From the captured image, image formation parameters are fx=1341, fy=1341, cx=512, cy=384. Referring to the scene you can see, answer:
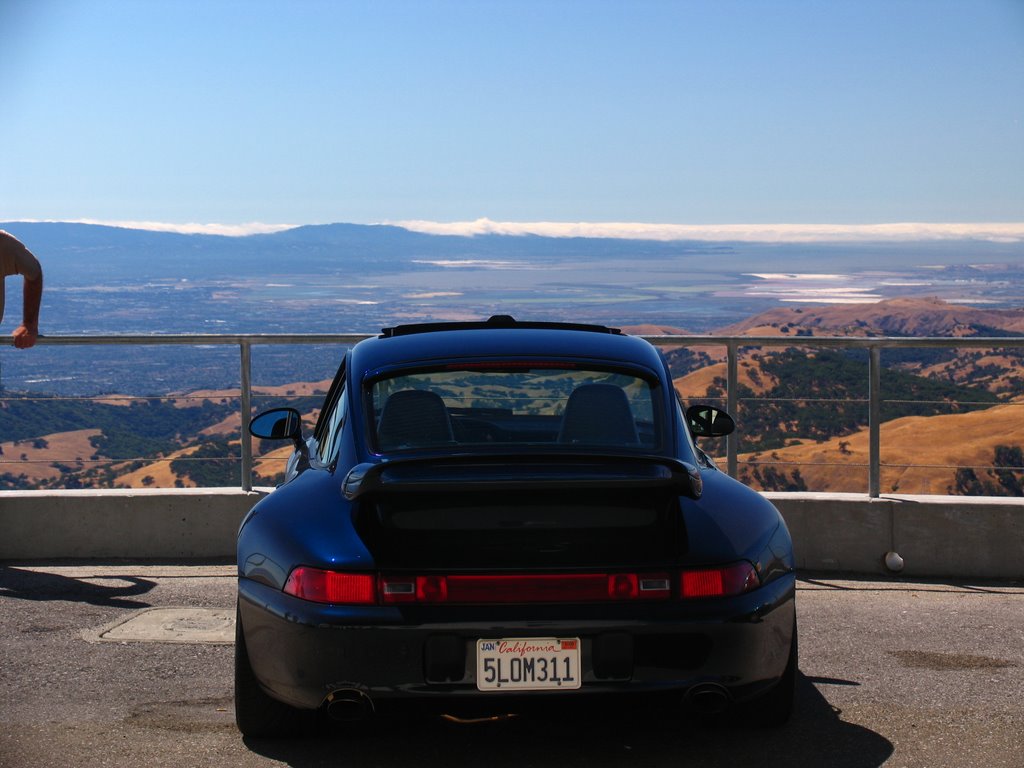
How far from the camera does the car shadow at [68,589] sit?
7828mm

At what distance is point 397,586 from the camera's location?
416 centimetres

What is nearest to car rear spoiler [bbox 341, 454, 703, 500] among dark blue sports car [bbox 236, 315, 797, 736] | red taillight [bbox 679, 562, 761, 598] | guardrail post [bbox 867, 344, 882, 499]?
dark blue sports car [bbox 236, 315, 797, 736]

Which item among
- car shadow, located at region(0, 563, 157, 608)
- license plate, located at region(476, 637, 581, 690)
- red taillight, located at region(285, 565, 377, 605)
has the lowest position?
car shadow, located at region(0, 563, 157, 608)

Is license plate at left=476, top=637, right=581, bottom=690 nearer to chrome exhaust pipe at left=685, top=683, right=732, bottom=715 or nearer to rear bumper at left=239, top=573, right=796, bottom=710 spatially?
rear bumper at left=239, top=573, right=796, bottom=710

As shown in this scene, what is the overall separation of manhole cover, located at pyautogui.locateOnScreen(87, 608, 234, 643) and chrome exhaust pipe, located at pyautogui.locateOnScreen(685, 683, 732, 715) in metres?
3.12

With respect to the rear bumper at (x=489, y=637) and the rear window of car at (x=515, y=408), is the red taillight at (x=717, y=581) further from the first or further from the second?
the rear window of car at (x=515, y=408)

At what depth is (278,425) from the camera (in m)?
5.91

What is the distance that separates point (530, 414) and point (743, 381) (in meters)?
4.33

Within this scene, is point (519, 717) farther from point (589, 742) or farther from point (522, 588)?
point (522, 588)

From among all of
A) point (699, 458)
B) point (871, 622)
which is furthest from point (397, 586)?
point (871, 622)

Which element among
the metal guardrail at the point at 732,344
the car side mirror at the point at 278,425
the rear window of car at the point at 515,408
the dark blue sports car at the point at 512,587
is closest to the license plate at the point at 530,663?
the dark blue sports car at the point at 512,587

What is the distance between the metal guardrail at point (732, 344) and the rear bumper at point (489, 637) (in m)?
4.51

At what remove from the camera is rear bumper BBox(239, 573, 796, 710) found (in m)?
4.14

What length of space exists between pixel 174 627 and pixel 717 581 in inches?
149
